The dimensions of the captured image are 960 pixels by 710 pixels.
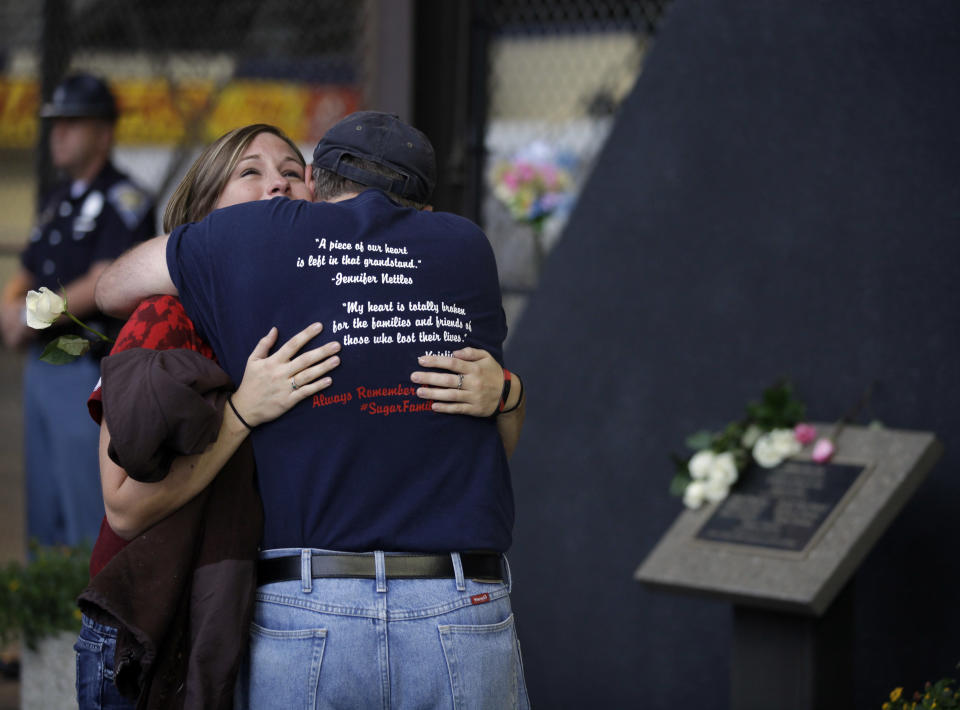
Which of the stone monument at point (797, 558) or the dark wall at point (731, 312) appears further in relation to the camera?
the dark wall at point (731, 312)

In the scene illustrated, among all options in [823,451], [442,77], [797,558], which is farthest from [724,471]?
[442,77]

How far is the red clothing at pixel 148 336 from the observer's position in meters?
1.98

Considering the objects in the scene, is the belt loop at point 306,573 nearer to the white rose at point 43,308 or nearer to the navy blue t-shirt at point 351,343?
the navy blue t-shirt at point 351,343

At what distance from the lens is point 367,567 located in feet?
6.37

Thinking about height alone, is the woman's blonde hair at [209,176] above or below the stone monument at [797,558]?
above

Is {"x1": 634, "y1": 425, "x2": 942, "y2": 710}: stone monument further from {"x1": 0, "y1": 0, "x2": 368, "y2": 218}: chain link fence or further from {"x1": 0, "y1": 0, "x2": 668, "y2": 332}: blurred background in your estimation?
{"x1": 0, "y1": 0, "x2": 368, "y2": 218}: chain link fence

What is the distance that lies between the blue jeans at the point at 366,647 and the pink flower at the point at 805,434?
5.65 feet

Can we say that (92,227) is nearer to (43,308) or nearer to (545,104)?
(545,104)

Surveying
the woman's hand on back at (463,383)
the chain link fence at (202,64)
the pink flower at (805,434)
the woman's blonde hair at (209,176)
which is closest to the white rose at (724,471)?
the pink flower at (805,434)

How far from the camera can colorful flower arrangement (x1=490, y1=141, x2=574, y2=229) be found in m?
5.09

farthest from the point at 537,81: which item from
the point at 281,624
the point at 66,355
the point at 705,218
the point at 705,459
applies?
the point at 281,624

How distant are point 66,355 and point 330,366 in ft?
2.02

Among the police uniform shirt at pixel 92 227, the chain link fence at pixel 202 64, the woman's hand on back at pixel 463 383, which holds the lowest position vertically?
the woman's hand on back at pixel 463 383

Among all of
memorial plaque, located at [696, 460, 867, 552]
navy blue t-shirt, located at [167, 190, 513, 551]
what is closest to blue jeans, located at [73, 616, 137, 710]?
navy blue t-shirt, located at [167, 190, 513, 551]
